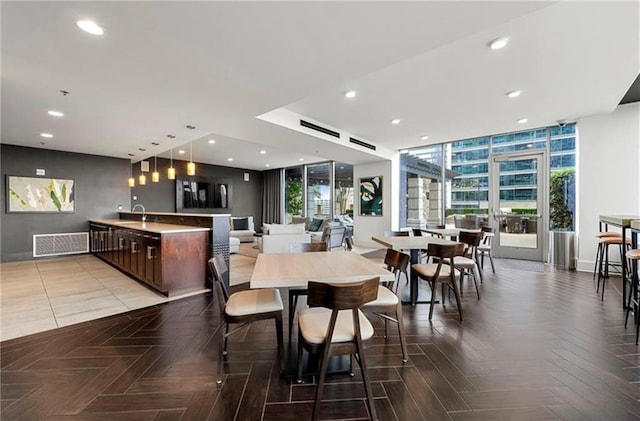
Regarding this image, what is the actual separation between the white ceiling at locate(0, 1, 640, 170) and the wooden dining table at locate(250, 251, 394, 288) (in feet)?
5.76

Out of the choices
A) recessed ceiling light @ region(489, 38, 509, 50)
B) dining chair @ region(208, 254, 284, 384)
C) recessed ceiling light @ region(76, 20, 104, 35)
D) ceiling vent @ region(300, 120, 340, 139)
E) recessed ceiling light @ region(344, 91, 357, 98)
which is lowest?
dining chair @ region(208, 254, 284, 384)

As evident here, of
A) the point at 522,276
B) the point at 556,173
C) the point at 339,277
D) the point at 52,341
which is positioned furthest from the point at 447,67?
the point at 52,341

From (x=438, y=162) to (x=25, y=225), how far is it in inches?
382

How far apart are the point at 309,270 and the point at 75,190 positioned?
24.5ft

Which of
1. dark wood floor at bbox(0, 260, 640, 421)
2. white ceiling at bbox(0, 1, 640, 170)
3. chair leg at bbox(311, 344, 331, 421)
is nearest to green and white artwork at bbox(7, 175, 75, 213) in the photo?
white ceiling at bbox(0, 1, 640, 170)

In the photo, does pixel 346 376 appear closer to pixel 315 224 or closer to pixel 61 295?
pixel 61 295

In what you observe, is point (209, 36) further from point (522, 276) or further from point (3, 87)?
point (522, 276)

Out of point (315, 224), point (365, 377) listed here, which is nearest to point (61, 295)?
point (365, 377)

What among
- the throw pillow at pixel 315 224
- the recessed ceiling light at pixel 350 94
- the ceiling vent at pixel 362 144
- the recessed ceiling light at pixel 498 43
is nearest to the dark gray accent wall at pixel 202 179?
the throw pillow at pixel 315 224

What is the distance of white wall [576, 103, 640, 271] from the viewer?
4.48 metres

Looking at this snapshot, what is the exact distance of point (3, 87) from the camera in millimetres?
2959

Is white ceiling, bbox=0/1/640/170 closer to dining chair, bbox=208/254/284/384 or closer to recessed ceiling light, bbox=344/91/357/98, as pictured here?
recessed ceiling light, bbox=344/91/357/98

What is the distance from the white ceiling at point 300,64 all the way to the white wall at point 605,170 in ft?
1.59

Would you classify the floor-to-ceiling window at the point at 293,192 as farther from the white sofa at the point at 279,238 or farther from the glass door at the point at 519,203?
the glass door at the point at 519,203
